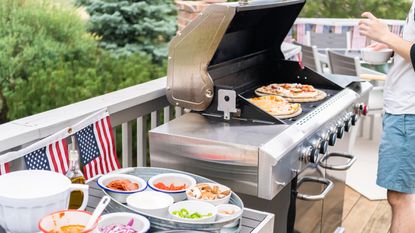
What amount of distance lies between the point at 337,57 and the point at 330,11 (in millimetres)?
3740

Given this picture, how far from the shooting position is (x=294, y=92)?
2.74 m

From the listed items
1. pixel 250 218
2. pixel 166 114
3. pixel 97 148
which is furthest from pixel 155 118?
pixel 250 218

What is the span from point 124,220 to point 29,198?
0.27 metres

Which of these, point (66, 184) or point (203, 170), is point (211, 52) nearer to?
point (203, 170)

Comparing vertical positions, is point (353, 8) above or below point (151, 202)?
above

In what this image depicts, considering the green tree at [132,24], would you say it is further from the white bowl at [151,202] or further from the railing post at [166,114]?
the white bowl at [151,202]

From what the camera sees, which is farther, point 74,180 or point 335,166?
point 335,166

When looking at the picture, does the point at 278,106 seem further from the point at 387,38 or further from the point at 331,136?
the point at 387,38

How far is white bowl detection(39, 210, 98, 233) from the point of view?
1359 mm

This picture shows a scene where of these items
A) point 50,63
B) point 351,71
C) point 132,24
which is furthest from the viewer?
point 132,24

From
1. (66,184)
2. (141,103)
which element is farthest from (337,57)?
(66,184)

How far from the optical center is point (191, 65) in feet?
7.48

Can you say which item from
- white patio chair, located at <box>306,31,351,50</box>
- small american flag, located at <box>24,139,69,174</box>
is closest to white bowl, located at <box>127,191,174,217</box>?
small american flag, located at <box>24,139,69,174</box>

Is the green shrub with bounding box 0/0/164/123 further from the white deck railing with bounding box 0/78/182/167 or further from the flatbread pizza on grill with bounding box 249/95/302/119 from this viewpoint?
the flatbread pizza on grill with bounding box 249/95/302/119
